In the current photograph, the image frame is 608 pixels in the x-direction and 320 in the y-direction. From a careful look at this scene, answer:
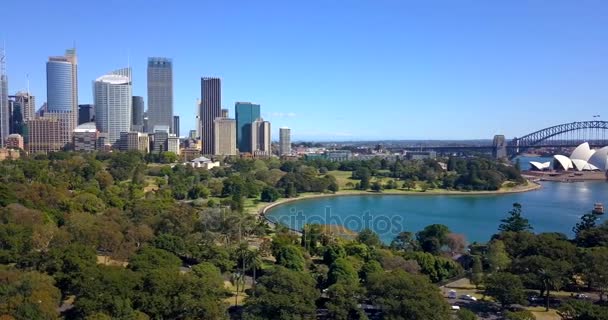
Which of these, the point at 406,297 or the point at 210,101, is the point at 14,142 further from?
the point at 406,297

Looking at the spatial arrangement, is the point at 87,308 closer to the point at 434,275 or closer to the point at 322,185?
the point at 434,275

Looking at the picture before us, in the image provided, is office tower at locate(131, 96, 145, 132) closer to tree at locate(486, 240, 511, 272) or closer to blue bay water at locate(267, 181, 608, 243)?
blue bay water at locate(267, 181, 608, 243)

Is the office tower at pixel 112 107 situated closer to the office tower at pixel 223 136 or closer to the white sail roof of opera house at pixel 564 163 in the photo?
the office tower at pixel 223 136

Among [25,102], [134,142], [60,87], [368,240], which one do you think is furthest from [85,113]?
[368,240]

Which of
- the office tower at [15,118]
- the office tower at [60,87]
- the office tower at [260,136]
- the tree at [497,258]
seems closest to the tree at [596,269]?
the tree at [497,258]

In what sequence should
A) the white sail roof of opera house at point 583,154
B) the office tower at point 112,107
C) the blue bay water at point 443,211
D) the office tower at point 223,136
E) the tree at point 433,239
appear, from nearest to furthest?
the tree at point 433,239
the blue bay water at point 443,211
the white sail roof of opera house at point 583,154
the office tower at point 223,136
the office tower at point 112,107

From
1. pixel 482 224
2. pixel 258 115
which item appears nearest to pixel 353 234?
pixel 482 224

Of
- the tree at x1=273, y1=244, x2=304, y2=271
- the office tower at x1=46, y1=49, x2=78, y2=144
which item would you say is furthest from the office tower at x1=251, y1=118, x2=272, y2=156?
the tree at x1=273, y1=244, x2=304, y2=271
